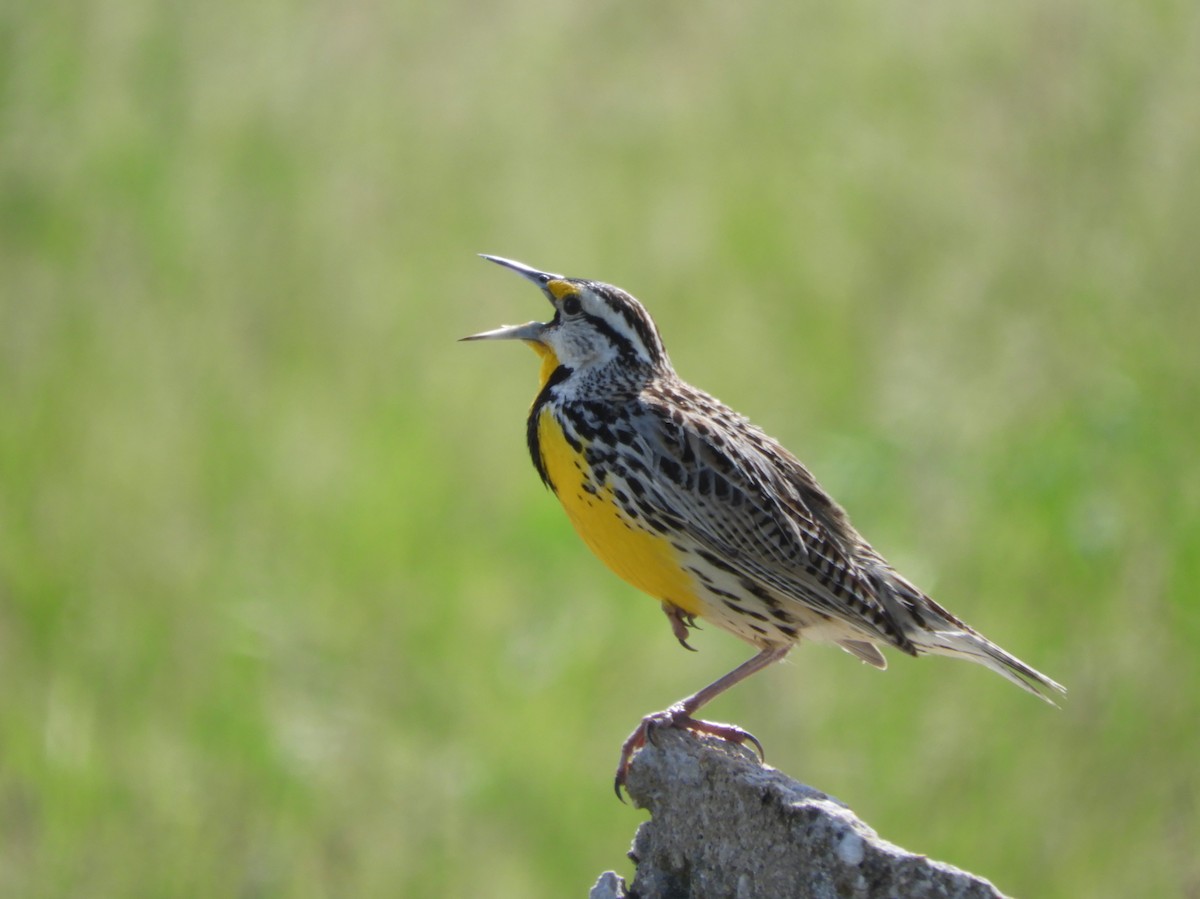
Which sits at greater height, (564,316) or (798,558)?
(564,316)

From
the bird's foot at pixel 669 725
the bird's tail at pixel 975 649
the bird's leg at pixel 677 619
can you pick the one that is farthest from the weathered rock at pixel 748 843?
the bird's tail at pixel 975 649

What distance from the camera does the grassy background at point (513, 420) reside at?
542 cm

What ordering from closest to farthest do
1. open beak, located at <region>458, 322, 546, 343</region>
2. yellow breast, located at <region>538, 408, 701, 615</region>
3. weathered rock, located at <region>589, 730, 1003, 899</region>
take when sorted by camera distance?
weathered rock, located at <region>589, 730, 1003, 899</region> < yellow breast, located at <region>538, 408, 701, 615</region> < open beak, located at <region>458, 322, 546, 343</region>

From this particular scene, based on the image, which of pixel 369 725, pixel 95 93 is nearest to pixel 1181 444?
pixel 369 725

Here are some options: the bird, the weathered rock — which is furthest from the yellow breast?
the weathered rock

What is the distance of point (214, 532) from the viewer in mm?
6309

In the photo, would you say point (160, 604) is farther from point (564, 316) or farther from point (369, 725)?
point (564, 316)

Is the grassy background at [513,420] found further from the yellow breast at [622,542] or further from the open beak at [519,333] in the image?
the open beak at [519,333]

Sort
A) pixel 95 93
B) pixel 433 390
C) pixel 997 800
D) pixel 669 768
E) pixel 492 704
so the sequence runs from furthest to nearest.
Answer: pixel 95 93
pixel 433 390
pixel 492 704
pixel 997 800
pixel 669 768

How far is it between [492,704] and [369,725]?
1.35 ft

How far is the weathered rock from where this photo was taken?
2572 mm

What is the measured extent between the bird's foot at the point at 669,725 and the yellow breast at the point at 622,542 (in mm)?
268

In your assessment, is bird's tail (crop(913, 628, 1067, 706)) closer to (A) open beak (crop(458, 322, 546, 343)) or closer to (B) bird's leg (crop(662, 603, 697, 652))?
(B) bird's leg (crop(662, 603, 697, 652))

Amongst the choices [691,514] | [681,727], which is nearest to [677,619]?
[691,514]
